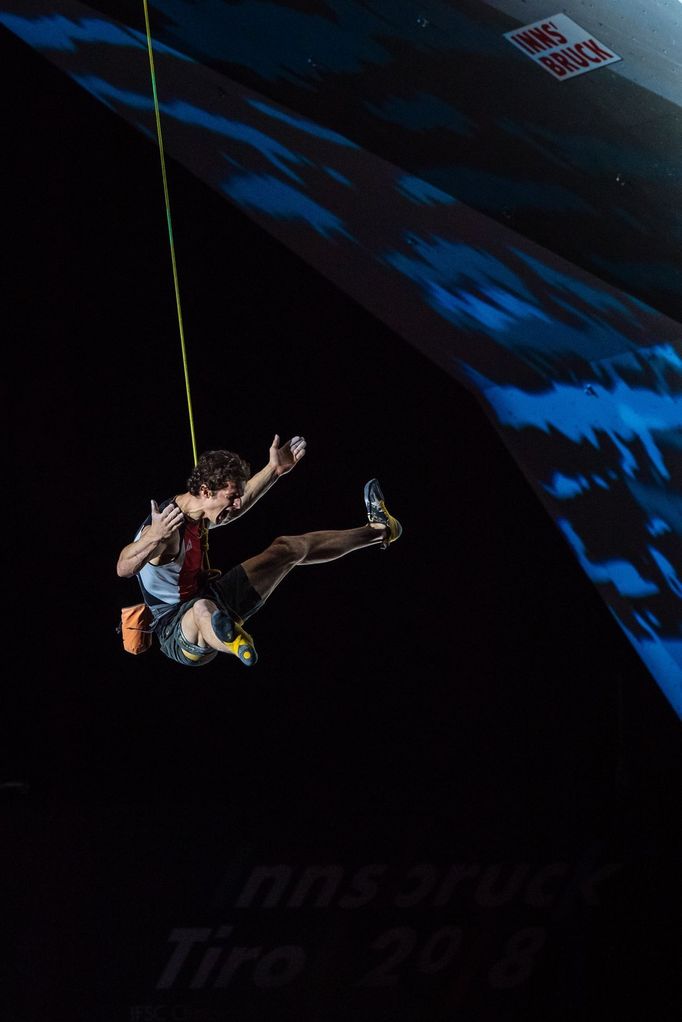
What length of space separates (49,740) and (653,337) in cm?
244

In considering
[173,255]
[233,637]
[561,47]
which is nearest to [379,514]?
[233,637]

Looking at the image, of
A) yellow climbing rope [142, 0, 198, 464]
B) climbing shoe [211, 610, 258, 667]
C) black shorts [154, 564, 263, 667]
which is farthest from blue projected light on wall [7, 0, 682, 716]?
climbing shoe [211, 610, 258, 667]

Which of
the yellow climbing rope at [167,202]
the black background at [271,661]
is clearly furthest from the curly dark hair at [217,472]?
the black background at [271,661]

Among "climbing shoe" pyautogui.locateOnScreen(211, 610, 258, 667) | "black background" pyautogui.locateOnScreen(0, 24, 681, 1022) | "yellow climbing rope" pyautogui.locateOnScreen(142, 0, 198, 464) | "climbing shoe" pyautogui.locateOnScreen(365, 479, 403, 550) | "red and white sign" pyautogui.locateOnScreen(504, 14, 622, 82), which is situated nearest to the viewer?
"red and white sign" pyautogui.locateOnScreen(504, 14, 622, 82)

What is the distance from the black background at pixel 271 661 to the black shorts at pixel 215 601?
2.18 ft

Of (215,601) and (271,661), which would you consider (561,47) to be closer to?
(215,601)

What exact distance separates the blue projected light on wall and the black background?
0.33 ft

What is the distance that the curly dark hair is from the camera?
3424 mm

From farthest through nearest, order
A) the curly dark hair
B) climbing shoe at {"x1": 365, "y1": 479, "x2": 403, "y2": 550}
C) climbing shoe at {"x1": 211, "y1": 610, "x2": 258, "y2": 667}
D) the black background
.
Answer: the black background, climbing shoe at {"x1": 365, "y1": 479, "x2": 403, "y2": 550}, the curly dark hair, climbing shoe at {"x1": 211, "y1": 610, "x2": 258, "y2": 667}

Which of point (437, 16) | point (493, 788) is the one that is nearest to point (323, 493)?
point (493, 788)

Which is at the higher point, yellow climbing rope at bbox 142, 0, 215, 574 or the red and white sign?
the red and white sign

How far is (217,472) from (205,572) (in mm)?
296

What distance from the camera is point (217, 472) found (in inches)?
135

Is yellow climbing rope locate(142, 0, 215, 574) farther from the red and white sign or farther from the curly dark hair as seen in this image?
the red and white sign
